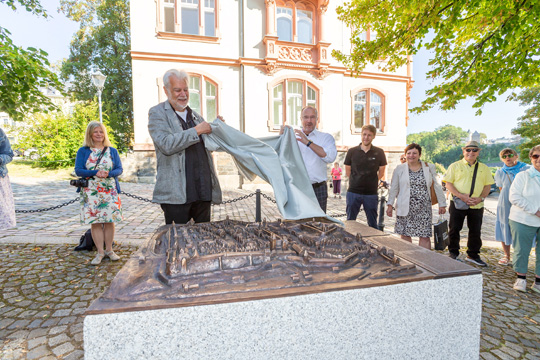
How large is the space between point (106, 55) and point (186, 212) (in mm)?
22685

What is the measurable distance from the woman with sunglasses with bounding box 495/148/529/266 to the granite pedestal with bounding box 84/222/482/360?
10.7ft

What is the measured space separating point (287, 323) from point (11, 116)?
16.8 ft

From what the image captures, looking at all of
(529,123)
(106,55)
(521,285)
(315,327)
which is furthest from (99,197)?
(106,55)

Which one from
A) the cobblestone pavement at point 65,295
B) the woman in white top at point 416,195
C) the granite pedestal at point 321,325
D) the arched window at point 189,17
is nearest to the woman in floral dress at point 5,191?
the cobblestone pavement at point 65,295

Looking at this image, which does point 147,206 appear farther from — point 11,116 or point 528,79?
point 528,79

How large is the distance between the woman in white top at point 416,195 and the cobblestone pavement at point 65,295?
99 centimetres

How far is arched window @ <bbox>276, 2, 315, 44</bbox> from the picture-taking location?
42.4 ft

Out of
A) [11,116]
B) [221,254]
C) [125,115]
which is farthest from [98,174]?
[125,115]

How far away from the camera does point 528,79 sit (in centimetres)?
437

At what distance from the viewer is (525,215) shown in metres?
3.37

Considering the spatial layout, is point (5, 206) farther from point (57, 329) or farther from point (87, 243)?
point (57, 329)

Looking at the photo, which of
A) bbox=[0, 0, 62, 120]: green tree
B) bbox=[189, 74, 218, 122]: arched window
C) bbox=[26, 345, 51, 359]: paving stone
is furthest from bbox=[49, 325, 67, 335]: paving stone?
bbox=[189, 74, 218, 122]: arched window

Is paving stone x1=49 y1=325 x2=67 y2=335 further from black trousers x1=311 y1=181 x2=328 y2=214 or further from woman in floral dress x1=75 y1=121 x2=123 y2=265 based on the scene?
black trousers x1=311 y1=181 x2=328 y2=214

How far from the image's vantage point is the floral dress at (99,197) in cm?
384
